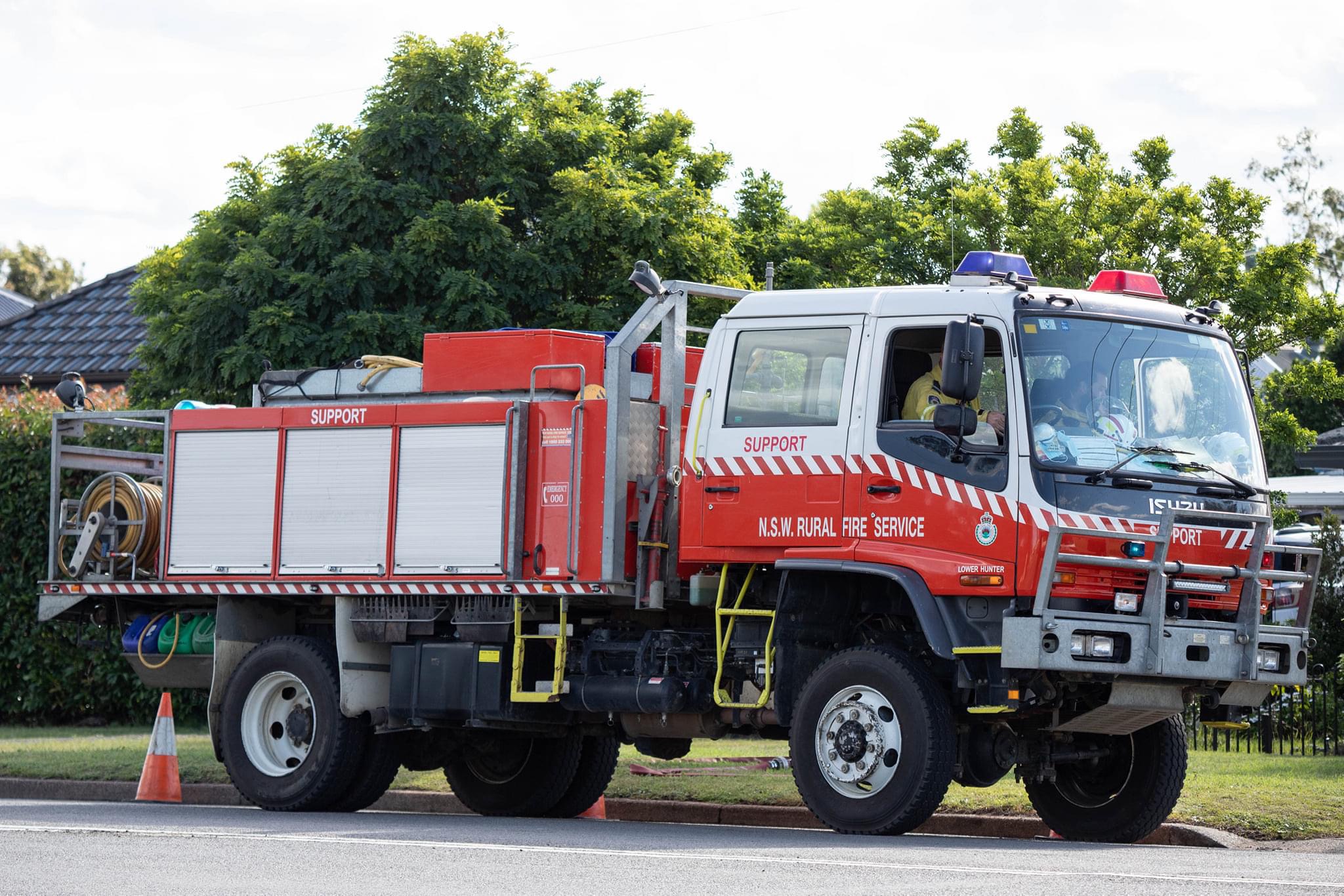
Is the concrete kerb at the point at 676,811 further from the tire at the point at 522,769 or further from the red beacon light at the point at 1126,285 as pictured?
the red beacon light at the point at 1126,285

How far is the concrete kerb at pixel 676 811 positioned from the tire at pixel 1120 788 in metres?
0.49

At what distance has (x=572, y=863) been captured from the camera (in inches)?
357

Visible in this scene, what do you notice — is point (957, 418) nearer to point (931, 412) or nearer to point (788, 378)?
point (931, 412)

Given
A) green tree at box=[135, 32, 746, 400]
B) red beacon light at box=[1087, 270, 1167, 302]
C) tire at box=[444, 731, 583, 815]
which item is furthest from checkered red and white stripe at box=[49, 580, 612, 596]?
green tree at box=[135, 32, 746, 400]

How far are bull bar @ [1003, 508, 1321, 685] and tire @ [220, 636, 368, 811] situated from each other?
4.92 m

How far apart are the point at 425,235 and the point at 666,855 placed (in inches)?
471

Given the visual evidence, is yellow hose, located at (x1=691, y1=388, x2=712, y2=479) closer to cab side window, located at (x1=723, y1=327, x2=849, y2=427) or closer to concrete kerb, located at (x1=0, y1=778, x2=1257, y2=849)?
cab side window, located at (x1=723, y1=327, x2=849, y2=427)

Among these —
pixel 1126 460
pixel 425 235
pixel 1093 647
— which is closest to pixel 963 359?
pixel 1126 460

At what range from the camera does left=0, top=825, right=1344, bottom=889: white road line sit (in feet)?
27.9

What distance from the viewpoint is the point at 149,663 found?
1424cm

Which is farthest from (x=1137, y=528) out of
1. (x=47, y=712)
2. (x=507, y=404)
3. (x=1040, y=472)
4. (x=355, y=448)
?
(x=47, y=712)

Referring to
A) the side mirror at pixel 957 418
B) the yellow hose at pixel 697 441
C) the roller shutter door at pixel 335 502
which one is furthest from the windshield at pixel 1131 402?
the roller shutter door at pixel 335 502

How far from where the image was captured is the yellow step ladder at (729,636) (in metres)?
11.4

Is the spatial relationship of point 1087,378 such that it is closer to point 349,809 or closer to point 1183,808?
point 1183,808
